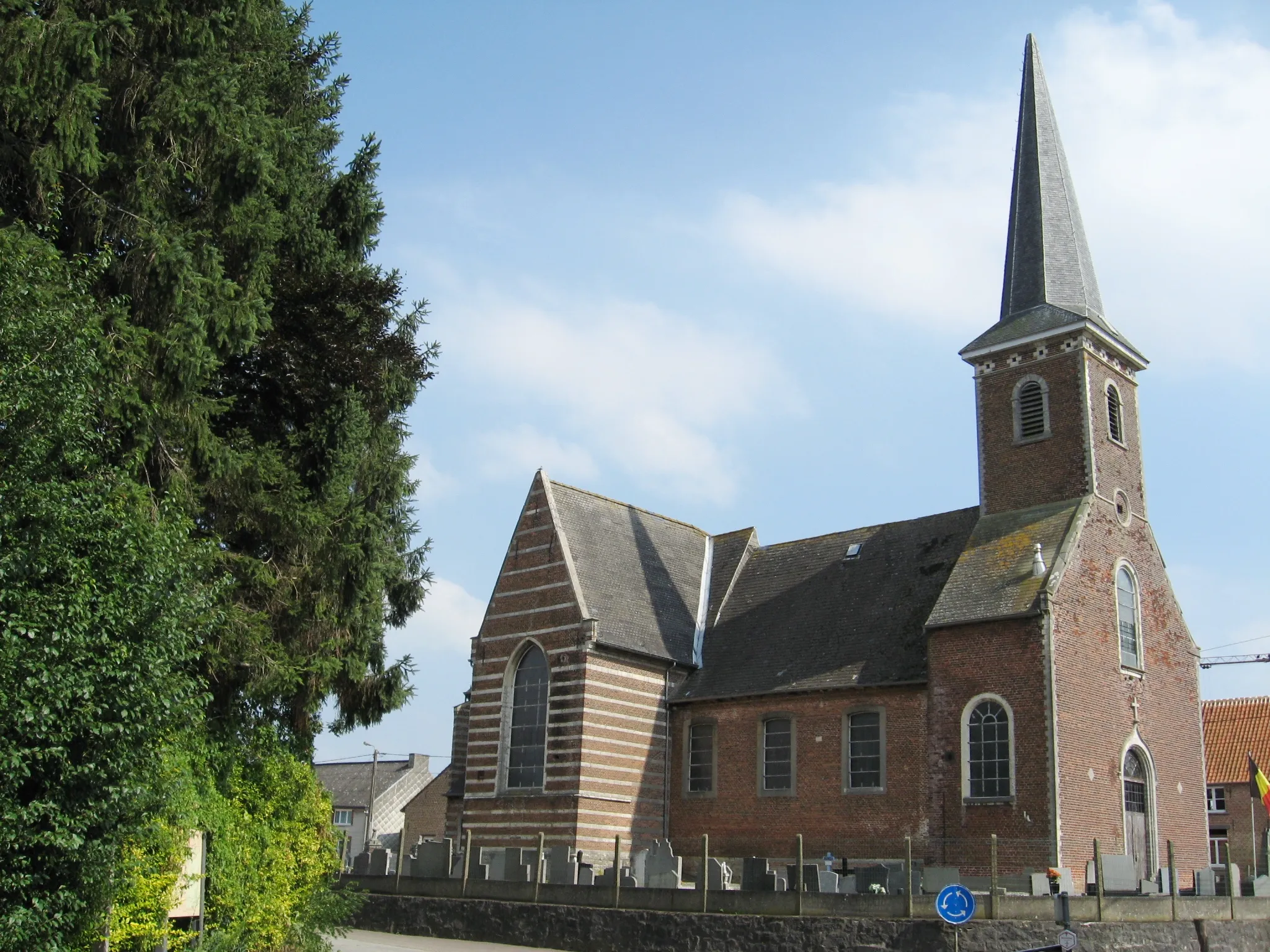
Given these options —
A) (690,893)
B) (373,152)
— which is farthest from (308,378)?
(690,893)

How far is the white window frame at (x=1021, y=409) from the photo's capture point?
92.8 feet

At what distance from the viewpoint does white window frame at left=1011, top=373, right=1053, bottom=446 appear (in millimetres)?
28281

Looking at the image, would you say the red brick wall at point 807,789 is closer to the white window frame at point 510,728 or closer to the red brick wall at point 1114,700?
the red brick wall at point 1114,700

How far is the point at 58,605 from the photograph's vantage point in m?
12.2

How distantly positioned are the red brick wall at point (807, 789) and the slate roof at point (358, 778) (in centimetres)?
4319

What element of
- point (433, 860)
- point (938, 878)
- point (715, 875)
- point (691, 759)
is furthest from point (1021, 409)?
point (433, 860)

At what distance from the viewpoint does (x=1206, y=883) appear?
2220 centimetres

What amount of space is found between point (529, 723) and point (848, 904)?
13082mm

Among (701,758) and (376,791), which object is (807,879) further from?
(376,791)

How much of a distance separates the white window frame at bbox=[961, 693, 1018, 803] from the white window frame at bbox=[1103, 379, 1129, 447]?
755cm

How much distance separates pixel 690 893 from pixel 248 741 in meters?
8.62

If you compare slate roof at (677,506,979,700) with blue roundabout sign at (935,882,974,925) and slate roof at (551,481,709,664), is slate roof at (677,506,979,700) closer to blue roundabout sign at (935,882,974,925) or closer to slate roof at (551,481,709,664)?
slate roof at (551,481,709,664)

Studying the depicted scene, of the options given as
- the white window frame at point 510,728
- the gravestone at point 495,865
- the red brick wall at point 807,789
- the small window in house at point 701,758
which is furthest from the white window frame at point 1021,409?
the gravestone at point 495,865

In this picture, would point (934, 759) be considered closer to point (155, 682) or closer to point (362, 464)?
point (362, 464)
